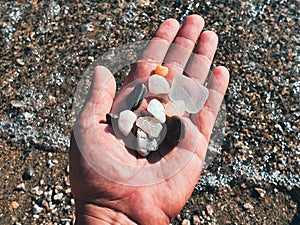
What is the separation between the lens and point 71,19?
403cm

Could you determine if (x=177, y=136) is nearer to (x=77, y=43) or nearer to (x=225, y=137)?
(x=225, y=137)

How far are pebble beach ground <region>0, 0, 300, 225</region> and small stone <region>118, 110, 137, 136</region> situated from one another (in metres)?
0.83

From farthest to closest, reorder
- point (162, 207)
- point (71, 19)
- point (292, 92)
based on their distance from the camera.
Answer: point (71, 19)
point (292, 92)
point (162, 207)

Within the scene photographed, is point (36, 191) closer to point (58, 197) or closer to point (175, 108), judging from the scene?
point (58, 197)

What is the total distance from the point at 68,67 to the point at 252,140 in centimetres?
161

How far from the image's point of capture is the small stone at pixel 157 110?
9.55 ft

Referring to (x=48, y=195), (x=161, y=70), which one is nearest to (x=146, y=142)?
(x=161, y=70)

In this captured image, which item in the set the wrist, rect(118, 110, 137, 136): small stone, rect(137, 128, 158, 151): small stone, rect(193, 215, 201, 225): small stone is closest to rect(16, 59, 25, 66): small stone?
rect(118, 110, 137, 136): small stone

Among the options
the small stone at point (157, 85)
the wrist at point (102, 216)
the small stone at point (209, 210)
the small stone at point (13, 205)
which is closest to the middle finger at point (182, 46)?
the small stone at point (157, 85)

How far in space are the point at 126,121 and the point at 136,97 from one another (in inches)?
10.0

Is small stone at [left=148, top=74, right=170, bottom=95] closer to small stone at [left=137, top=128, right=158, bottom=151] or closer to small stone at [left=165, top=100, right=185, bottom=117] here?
small stone at [left=165, top=100, right=185, bottom=117]

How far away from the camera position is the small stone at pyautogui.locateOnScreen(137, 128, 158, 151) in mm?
2760

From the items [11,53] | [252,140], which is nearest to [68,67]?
[11,53]

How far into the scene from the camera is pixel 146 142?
277 centimetres
